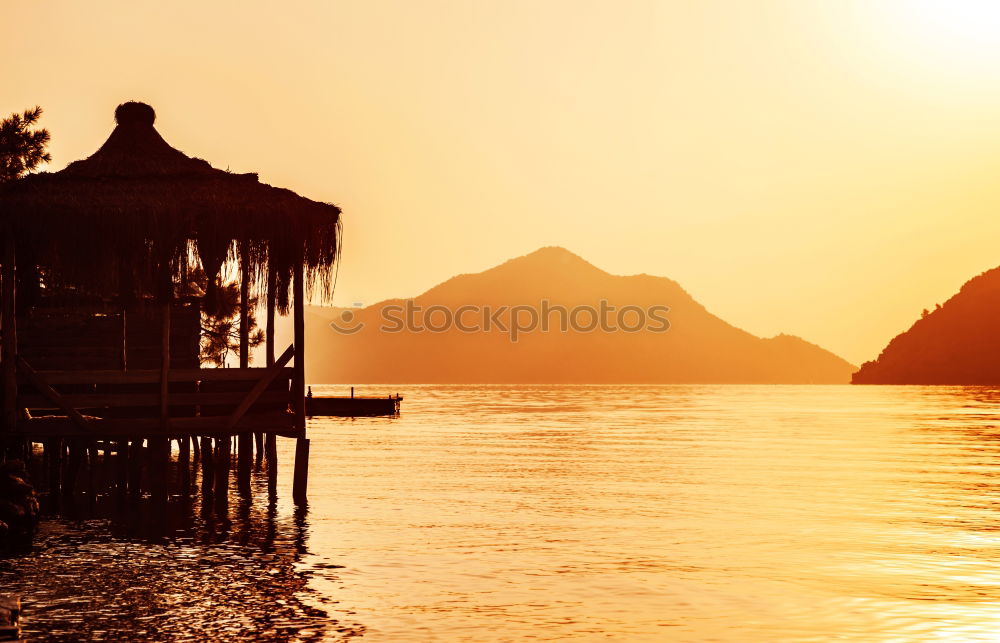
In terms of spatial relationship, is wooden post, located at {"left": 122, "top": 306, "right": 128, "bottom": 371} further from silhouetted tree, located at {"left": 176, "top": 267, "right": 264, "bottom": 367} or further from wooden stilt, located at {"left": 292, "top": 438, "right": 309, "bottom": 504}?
silhouetted tree, located at {"left": 176, "top": 267, "right": 264, "bottom": 367}

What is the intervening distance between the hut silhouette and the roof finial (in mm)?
32

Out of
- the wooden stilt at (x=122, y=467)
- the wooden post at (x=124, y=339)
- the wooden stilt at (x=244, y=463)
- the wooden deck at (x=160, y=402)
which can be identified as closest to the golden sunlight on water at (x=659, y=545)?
the wooden stilt at (x=244, y=463)

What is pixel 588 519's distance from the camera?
1089 inches

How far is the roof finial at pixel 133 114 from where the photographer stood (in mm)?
27969

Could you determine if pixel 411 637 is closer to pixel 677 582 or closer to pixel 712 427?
pixel 677 582

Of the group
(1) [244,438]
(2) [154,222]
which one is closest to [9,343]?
(2) [154,222]

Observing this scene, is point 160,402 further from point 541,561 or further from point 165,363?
point 541,561

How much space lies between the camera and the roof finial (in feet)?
91.8

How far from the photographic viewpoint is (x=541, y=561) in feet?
68.3

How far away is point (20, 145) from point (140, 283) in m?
8.80

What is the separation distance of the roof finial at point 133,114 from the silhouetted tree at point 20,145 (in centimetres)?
423

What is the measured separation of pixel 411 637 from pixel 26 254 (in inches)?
564

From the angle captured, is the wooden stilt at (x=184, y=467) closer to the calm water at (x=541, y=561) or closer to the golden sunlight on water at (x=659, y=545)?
the calm water at (x=541, y=561)

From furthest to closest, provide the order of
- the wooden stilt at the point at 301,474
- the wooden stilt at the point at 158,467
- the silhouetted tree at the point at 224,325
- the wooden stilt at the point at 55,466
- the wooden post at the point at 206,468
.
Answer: the silhouetted tree at the point at 224,325
the wooden post at the point at 206,468
the wooden stilt at the point at 55,466
the wooden stilt at the point at 301,474
the wooden stilt at the point at 158,467
